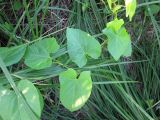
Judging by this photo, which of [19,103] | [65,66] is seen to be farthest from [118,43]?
[19,103]

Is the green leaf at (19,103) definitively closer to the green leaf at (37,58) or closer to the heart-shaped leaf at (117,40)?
the green leaf at (37,58)

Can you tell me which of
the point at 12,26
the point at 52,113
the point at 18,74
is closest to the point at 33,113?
the point at 18,74

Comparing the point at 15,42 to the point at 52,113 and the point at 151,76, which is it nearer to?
the point at 52,113

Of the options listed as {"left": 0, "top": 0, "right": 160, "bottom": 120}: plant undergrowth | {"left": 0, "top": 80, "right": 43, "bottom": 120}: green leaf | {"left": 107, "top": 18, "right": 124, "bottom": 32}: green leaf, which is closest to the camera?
{"left": 0, "top": 80, "right": 43, "bottom": 120}: green leaf

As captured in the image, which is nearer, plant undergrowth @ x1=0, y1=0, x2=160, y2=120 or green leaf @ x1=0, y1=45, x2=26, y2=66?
green leaf @ x1=0, y1=45, x2=26, y2=66

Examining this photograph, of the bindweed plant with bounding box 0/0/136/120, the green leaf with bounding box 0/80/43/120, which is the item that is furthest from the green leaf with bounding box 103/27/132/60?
the green leaf with bounding box 0/80/43/120

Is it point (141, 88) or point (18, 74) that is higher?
point (18, 74)

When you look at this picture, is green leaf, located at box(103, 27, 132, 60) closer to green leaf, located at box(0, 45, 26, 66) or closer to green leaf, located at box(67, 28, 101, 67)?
green leaf, located at box(67, 28, 101, 67)

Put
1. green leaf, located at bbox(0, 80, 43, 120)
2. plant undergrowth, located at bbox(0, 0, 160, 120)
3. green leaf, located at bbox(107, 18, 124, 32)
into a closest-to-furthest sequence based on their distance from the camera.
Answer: green leaf, located at bbox(0, 80, 43, 120), green leaf, located at bbox(107, 18, 124, 32), plant undergrowth, located at bbox(0, 0, 160, 120)
